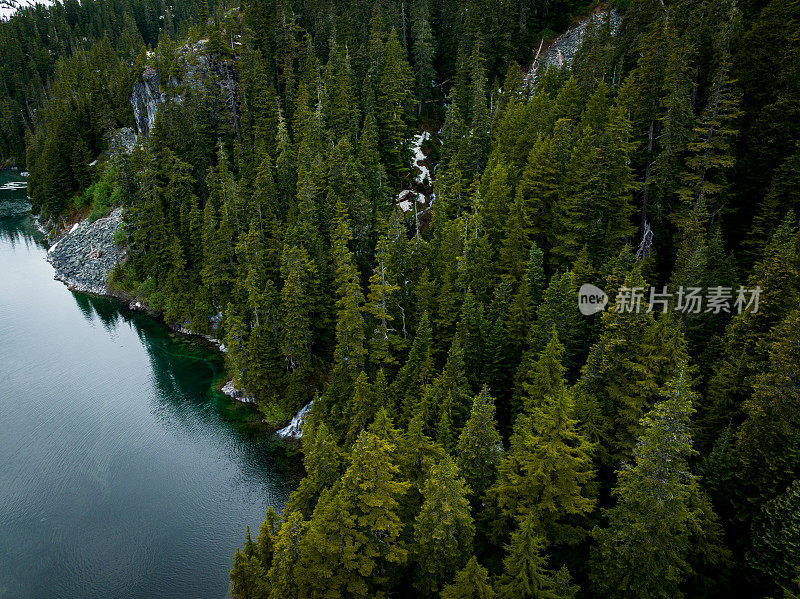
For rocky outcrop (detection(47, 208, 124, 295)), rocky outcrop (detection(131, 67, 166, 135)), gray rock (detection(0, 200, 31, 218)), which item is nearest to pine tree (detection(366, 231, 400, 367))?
rocky outcrop (detection(47, 208, 124, 295))

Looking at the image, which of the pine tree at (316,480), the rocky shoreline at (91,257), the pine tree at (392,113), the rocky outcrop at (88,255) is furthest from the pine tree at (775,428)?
the rocky outcrop at (88,255)

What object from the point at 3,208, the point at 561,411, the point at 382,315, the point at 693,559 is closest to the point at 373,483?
the point at 561,411

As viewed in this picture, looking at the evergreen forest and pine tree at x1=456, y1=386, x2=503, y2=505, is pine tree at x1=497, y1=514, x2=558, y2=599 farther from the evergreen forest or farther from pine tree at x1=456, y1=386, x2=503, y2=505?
pine tree at x1=456, y1=386, x2=503, y2=505

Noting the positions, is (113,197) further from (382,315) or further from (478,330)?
(478,330)

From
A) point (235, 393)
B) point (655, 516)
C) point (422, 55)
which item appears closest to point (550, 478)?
point (655, 516)

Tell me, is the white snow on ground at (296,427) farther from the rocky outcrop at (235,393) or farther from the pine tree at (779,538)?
the pine tree at (779,538)

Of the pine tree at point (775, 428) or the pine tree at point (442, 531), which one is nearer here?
the pine tree at point (442, 531)
